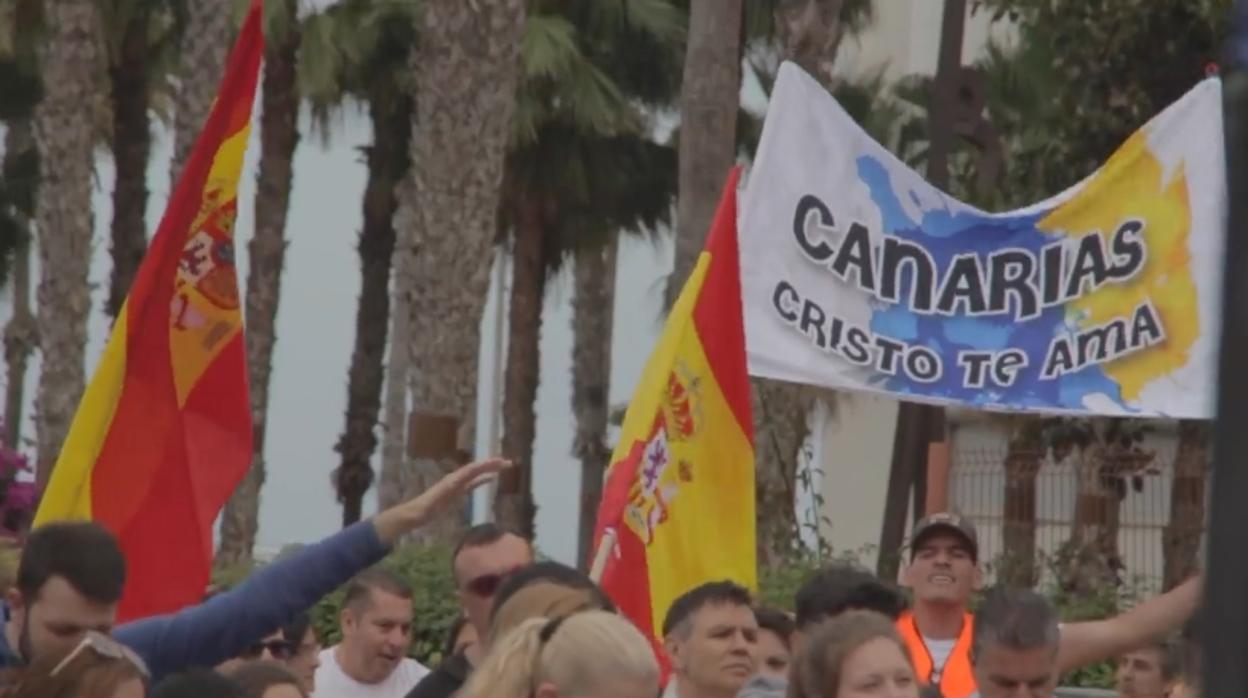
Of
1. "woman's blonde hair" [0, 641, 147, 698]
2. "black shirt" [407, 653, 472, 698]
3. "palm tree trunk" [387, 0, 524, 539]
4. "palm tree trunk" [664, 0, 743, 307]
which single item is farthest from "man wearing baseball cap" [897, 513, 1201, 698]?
"palm tree trunk" [664, 0, 743, 307]

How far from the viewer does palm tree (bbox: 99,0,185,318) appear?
23234mm

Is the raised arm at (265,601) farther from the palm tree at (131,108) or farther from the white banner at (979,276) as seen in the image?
the palm tree at (131,108)

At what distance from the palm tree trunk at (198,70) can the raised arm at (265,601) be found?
561 inches

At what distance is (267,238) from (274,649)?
1735 cm

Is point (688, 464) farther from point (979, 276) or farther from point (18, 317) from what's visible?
point (18, 317)

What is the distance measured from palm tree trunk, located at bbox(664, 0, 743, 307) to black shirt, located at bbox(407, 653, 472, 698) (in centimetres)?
896

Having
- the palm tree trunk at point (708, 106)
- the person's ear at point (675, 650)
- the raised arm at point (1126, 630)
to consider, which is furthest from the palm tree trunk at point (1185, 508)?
the person's ear at point (675, 650)

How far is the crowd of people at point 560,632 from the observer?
393cm

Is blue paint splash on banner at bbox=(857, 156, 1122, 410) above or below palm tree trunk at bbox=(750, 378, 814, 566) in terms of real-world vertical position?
above

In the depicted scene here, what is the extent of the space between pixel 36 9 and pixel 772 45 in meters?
6.73

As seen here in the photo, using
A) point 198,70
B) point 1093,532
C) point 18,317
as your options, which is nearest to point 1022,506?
point 1093,532

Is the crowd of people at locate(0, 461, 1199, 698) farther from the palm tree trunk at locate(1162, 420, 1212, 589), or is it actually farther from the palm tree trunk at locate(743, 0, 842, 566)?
the palm tree trunk at locate(1162, 420, 1212, 589)

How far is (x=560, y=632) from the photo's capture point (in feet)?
12.9

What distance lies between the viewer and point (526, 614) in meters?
4.77
